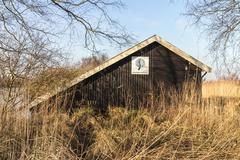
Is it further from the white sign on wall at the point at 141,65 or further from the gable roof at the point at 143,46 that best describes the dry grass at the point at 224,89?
the white sign on wall at the point at 141,65

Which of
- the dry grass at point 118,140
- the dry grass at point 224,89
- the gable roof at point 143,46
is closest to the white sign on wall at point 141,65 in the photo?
A: the gable roof at point 143,46

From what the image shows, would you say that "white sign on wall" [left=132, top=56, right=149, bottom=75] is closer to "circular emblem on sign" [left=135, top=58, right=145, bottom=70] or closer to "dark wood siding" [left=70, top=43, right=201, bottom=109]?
"circular emblem on sign" [left=135, top=58, right=145, bottom=70]

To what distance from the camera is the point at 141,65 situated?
21.8 m

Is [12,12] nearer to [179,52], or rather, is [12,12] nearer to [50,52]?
[50,52]

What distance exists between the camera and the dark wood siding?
20.8 m

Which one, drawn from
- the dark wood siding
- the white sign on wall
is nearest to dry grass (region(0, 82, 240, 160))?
the dark wood siding

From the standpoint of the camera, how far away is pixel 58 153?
4.99 m

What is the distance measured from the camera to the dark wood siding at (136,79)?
20.8 meters

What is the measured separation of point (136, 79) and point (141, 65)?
0.86 meters

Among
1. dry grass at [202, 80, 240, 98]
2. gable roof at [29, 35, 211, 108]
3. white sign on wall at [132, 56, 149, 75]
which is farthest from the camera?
white sign on wall at [132, 56, 149, 75]

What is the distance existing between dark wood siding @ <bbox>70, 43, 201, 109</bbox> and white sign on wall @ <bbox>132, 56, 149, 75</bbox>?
0.66 feet

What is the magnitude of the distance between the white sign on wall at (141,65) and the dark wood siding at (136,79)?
201 millimetres

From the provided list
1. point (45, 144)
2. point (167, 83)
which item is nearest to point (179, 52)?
point (167, 83)

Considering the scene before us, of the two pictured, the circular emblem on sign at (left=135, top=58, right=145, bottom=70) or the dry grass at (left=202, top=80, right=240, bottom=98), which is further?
the circular emblem on sign at (left=135, top=58, right=145, bottom=70)
